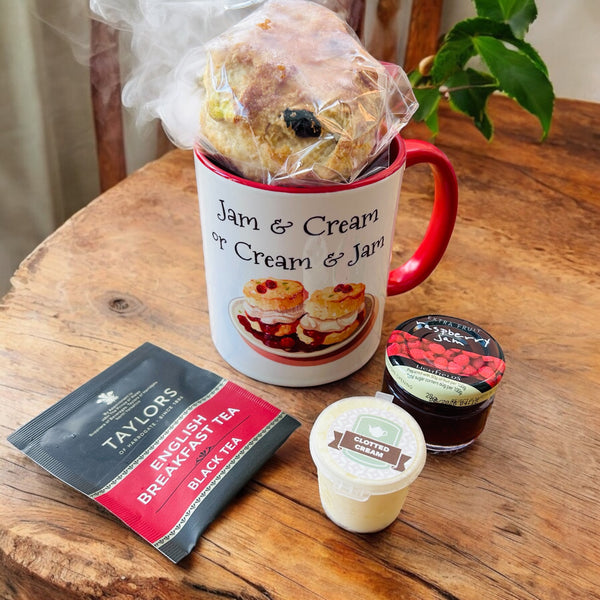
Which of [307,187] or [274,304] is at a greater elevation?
[307,187]

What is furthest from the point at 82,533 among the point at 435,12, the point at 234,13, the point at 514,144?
the point at 435,12

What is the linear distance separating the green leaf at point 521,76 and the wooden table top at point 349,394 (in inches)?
6.1

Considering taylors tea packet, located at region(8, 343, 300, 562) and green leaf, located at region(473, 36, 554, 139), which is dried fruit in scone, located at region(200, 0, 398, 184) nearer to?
taylors tea packet, located at region(8, 343, 300, 562)

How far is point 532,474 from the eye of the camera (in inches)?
22.6

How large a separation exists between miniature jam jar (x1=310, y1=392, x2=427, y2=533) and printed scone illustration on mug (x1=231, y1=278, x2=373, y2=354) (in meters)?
0.10

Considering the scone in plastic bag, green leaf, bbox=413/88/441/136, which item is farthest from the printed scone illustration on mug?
green leaf, bbox=413/88/441/136

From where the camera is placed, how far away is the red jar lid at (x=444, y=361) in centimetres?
53

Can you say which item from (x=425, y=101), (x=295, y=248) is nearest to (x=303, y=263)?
(x=295, y=248)

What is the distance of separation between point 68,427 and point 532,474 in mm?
434

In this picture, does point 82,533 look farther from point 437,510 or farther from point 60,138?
point 60,138

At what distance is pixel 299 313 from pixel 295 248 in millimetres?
71

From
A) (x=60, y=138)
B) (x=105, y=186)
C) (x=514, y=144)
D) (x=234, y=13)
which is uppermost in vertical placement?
(x=234, y=13)

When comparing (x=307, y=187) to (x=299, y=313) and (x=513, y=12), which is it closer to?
(x=299, y=313)

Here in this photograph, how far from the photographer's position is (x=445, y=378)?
1.77 ft
